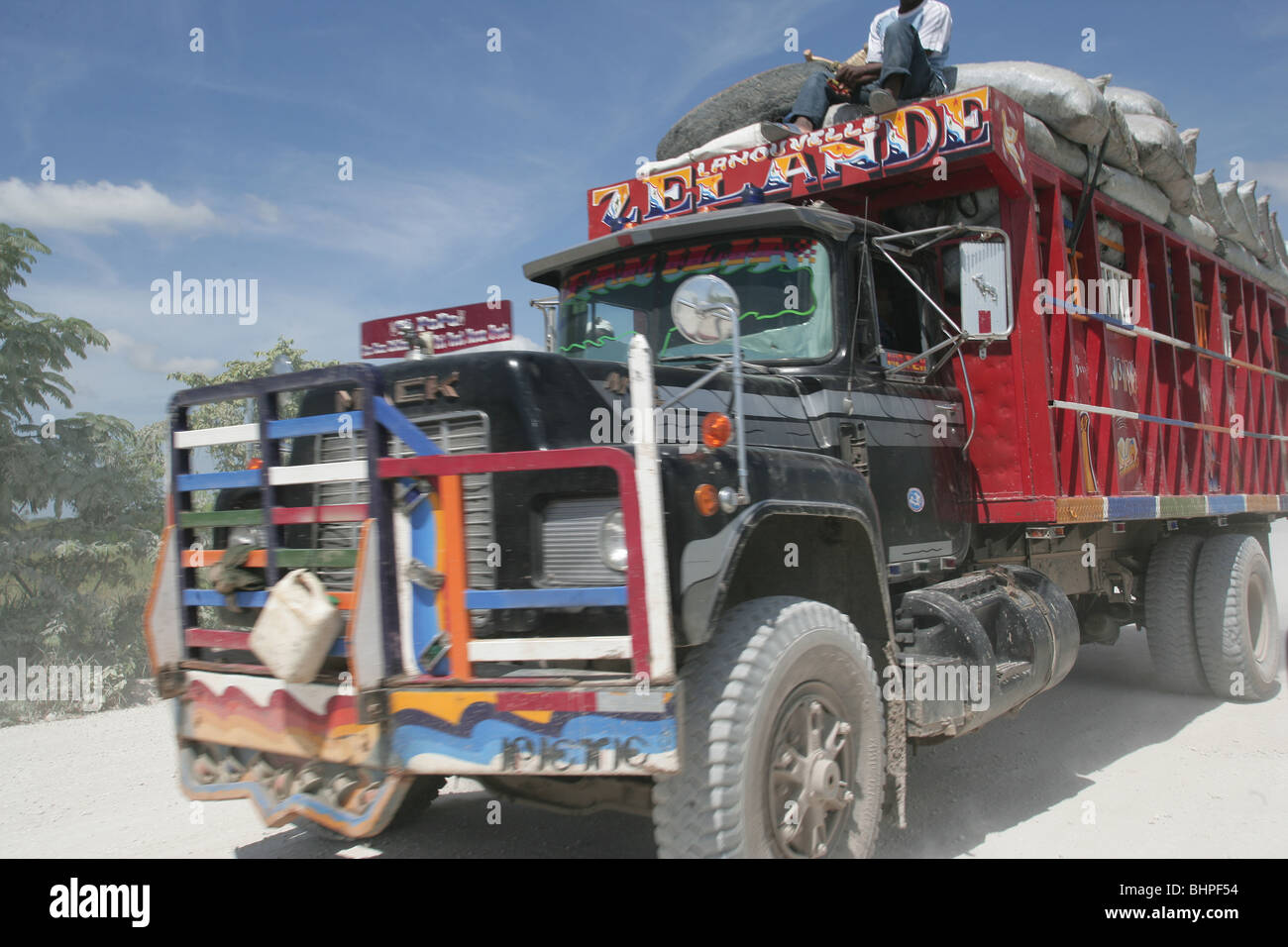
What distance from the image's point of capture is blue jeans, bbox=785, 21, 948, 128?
5262mm

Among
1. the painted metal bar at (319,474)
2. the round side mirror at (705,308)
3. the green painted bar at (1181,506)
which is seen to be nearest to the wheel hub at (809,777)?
the round side mirror at (705,308)

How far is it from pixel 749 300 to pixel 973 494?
5.77ft

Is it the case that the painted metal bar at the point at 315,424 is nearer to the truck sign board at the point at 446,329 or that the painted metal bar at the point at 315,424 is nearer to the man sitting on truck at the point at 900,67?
the truck sign board at the point at 446,329

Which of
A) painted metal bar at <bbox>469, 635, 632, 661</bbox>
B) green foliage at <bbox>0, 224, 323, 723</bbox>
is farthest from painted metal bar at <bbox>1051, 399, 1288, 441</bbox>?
green foliage at <bbox>0, 224, 323, 723</bbox>

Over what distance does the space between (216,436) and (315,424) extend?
18.9 inches

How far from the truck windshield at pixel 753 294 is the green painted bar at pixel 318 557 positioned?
176cm

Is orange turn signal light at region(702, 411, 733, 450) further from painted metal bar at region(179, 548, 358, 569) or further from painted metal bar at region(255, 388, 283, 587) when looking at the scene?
painted metal bar at region(255, 388, 283, 587)

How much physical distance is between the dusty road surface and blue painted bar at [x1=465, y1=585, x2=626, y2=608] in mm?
1745

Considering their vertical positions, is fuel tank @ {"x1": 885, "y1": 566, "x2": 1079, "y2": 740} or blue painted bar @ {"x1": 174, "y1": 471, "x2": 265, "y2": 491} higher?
blue painted bar @ {"x1": 174, "y1": 471, "x2": 265, "y2": 491}

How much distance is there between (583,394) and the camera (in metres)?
3.31

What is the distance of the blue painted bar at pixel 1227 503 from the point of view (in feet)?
23.1

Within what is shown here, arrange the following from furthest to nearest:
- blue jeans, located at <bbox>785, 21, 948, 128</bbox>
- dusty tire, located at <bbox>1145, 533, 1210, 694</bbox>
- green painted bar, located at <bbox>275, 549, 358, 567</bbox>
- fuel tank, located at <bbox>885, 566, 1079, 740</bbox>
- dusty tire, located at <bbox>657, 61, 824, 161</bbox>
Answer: dusty tire, located at <bbox>1145, 533, 1210, 694</bbox>
dusty tire, located at <bbox>657, 61, 824, 161</bbox>
blue jeans, located at <bbox>785, 21, 948, 128</bbox>
fuel tank, located at <bbox>885, 566, 1079, 740</bbox>
green painted bar, located at <bbox>275, 549, 358, 567</bbox>

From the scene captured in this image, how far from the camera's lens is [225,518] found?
332 cm
